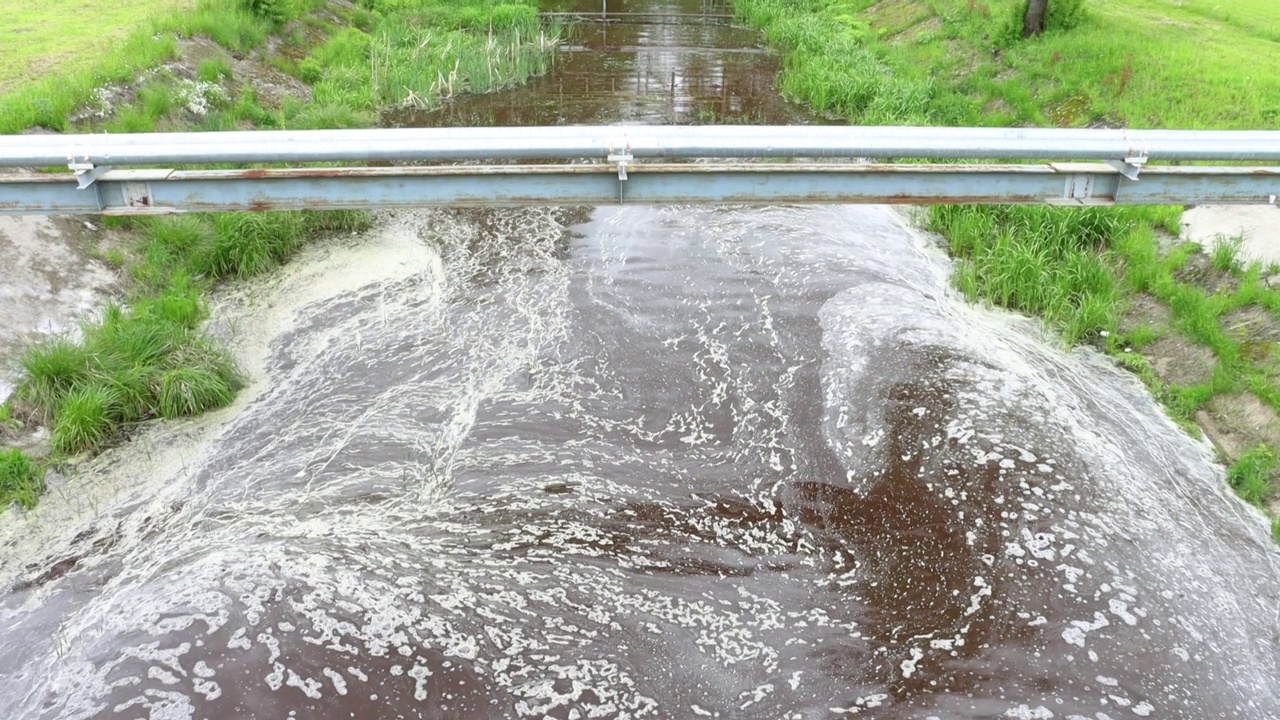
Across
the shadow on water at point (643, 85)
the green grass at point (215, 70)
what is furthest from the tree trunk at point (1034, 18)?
the green grass at point (215, 70)

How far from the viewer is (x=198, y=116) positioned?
12672 mm

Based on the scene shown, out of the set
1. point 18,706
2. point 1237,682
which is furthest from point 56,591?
point 1237,682

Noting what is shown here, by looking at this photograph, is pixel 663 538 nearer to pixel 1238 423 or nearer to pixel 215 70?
pixel 1238 423

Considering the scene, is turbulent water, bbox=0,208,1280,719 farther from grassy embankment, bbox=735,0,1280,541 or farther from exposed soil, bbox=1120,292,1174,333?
exposed soil, bbox=1120,292,1174,333

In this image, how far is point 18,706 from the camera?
5.38m

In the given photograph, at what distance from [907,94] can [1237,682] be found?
1220 cm

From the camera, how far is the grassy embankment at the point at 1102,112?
8797mm

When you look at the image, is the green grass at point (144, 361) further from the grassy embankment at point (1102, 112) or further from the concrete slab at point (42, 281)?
the grassy embankment at point (1102, 112)

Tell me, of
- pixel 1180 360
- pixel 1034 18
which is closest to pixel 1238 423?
pixel 1180 360

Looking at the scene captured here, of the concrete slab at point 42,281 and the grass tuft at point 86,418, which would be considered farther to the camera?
the concrete slab at point 42,281

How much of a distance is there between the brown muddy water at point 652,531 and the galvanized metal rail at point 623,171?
7.37 feet

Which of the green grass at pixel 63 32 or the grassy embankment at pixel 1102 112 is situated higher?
the green grass at pixel 63 32

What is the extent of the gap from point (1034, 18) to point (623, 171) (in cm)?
1372

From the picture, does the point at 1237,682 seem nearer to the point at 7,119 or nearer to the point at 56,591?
the point at 56,591
